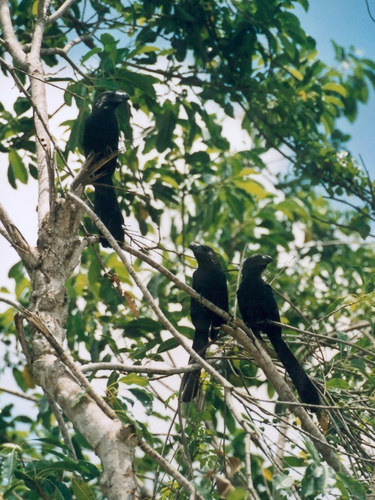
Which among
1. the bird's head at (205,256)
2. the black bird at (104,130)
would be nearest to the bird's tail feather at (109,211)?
the black bird at (104,130)

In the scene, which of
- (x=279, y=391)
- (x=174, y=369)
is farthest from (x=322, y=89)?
(x=174, y=369)

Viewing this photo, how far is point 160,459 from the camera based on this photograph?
2.15 m

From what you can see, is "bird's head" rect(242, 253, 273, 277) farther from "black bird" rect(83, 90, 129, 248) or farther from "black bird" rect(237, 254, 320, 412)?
"black bird" rect(83, 90, 129, 248)

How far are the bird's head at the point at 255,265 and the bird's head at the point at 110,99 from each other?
1319 mm

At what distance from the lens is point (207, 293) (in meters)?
4.16

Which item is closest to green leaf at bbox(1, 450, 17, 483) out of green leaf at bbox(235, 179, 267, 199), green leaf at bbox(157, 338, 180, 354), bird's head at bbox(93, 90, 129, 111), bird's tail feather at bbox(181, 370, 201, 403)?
bird's tail feather at bbox(181, 370, 201, 403)

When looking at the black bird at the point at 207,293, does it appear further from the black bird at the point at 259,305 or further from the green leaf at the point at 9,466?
the green leaf at the point at 9,466

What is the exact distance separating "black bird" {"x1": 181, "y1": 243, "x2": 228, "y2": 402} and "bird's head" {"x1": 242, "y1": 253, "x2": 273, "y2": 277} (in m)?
0.20

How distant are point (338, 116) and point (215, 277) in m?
3.24

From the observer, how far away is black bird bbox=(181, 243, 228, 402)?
13.2ft

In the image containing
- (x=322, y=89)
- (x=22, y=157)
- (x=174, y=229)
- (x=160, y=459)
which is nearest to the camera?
(x=160, y=459)

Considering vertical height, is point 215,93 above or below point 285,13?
below

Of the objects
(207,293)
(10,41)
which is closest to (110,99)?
(10,41)

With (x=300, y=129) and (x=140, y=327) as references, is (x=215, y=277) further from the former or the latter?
(x=300, y=129)
